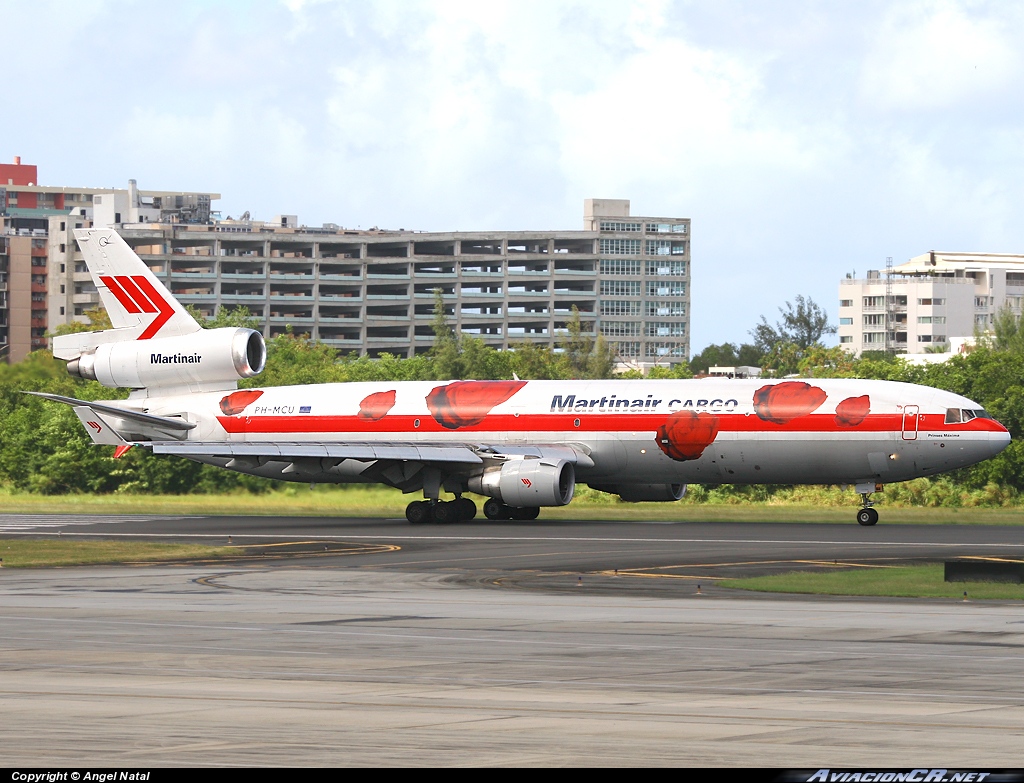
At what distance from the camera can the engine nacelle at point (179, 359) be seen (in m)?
61.1

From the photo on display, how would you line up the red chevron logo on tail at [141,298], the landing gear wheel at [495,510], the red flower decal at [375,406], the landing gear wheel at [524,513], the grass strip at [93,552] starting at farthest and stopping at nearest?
1. the red chevron logo on tail at [141,298]
2. the red flower decal at [375,406]
3. the landing gear wheel at [524,513]
4. the landing gear wheel at [495,510]
5. the grass strip at [93,552]

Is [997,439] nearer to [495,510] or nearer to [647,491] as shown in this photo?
[647,491]

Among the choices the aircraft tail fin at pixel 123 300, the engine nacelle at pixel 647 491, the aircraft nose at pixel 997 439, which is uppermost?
the aircraft tail fin at pixel 123 300

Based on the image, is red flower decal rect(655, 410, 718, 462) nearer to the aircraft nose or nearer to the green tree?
the aircraft nose

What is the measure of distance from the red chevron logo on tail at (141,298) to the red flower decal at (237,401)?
3.81 metres

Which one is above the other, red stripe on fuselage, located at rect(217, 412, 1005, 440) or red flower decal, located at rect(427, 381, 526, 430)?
red flower decal, located at rect(427, 381, 526, 430)

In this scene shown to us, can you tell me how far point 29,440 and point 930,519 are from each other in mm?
48400

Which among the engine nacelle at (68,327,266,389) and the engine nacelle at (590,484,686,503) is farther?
the engine nacelle at (68,327,266,389)

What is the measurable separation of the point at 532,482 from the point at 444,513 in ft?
13.7

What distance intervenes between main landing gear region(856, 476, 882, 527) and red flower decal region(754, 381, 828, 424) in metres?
3.47

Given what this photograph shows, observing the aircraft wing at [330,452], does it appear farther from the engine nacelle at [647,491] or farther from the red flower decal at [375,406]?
the engine nacelle at [647,491]

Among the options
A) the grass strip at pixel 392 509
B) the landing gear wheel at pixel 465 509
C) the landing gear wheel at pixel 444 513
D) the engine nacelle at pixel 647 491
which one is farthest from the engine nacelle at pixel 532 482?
the grass strip at pixel 392 509

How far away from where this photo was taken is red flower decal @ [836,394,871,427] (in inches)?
2090

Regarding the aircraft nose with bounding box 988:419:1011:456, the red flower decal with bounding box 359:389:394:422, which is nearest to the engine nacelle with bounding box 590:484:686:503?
the red flower decal with bounding box 359:389:394:422
